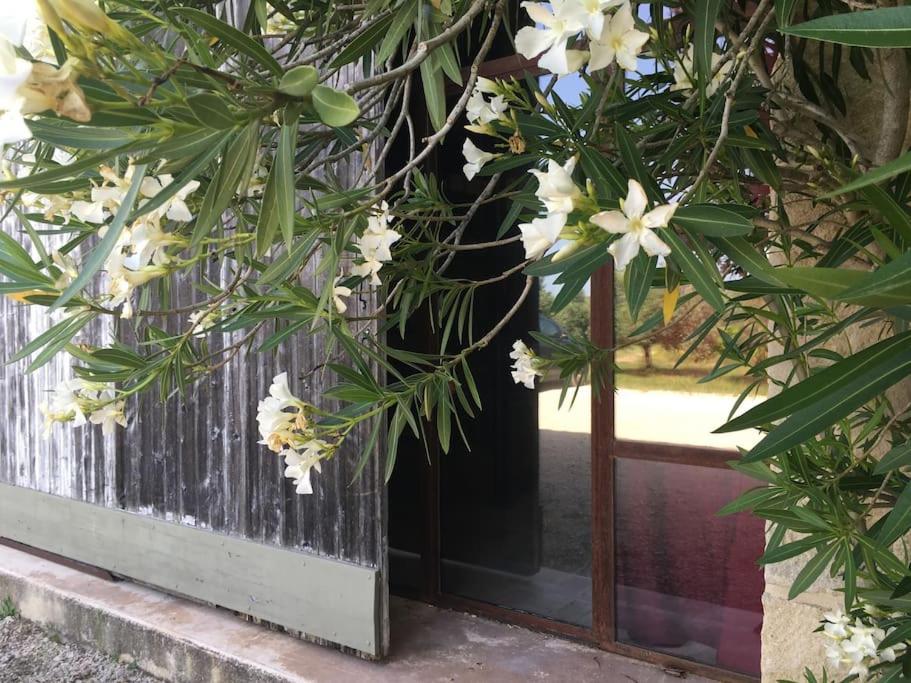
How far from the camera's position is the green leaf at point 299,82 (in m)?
0.73

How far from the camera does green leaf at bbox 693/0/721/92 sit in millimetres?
953

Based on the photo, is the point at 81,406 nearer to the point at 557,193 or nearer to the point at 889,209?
the point at 557,193

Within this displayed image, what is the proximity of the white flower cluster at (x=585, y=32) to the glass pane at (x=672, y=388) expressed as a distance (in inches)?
69.2

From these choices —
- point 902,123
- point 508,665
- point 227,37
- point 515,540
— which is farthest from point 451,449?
point 227,37

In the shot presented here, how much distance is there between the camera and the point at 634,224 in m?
0.75

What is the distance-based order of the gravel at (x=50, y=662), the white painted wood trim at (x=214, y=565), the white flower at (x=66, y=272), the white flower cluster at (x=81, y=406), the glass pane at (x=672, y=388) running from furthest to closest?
the gravel at (x=50, y=662)
the white painted wood trim at (x=214, y=565)
the glass pane at (x=672, y=388)
the white flower cluster at (x=81, y=406)
the white flower at (x=66, y=272)

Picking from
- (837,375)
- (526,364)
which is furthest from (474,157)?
(837,375)

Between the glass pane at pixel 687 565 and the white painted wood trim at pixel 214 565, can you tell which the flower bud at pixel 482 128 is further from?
the white painted wood trim at pixel 214 565

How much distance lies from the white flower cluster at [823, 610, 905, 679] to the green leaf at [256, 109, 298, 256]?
1.05 meters

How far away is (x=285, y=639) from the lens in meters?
3.18

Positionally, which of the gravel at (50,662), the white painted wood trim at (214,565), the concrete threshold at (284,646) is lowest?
the gravel at (50,662)

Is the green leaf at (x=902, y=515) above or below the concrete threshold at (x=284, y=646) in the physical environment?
above

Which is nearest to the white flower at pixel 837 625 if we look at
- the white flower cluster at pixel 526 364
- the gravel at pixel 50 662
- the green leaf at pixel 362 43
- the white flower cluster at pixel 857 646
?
the white flower cluster at pixel 857 646

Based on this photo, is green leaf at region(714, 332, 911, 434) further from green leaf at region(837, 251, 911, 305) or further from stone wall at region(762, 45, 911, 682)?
stone wall at region(762, 45, 911, 682)
